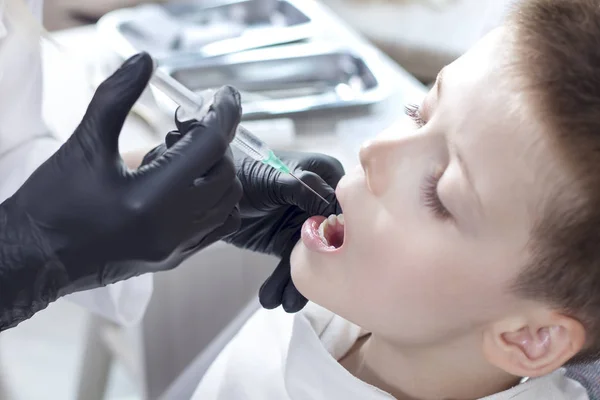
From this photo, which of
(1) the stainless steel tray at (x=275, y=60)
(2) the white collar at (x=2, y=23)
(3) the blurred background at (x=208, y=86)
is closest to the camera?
(2) the white collar at (x=2, y=23)

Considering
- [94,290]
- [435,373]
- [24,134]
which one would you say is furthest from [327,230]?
[24,134]

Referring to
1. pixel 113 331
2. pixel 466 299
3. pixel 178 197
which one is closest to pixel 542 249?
pixel 466 299

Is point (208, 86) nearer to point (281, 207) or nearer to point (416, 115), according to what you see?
point (281, 207)

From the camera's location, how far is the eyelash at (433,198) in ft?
2.25

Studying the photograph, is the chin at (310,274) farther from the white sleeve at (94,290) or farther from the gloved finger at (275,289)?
the white sleeve at (94,290)

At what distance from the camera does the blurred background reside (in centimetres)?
125

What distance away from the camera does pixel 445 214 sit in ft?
2.26

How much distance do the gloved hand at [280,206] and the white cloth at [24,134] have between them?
0.20 m

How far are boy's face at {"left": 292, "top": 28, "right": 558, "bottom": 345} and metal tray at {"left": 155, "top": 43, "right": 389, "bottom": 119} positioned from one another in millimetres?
795

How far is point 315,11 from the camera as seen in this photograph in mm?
1765

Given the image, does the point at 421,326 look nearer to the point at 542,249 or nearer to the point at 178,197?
the point at 542,249

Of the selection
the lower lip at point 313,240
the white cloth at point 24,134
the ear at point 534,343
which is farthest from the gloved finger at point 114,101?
the ear at point 534,343

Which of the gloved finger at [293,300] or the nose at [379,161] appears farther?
the gloved finger at [293,300]

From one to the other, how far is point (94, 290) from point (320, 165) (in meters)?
0.41
